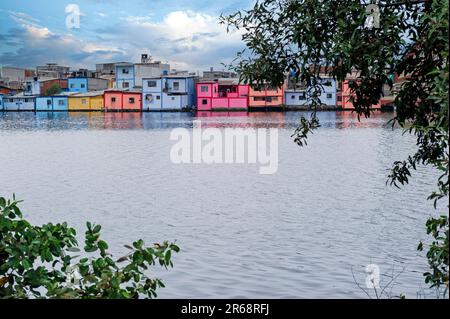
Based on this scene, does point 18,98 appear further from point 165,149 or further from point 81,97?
point 165,149

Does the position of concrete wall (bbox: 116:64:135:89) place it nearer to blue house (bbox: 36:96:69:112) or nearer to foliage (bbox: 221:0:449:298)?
blue house (bbox: 36:96:69:112)

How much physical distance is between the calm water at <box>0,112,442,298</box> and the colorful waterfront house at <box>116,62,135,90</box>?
3898 cm

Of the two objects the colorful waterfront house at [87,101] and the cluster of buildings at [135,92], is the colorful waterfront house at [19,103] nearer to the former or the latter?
the cluster of buildings at [135,92]

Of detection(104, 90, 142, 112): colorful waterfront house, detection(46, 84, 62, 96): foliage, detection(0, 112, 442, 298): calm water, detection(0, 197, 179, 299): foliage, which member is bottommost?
detection(0, 112, 442, 298): calm water

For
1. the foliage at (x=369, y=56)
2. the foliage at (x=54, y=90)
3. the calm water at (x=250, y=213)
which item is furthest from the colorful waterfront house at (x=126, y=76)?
the foliage at (x=369, y=56)

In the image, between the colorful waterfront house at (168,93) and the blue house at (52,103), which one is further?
the blue house at (52,103)

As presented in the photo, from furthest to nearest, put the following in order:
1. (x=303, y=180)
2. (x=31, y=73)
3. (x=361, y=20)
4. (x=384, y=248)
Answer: (x=31, y=73) → (x=303, y=180) → (x=384, y=248) → (x=361, y=20)

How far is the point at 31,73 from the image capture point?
6650 cm

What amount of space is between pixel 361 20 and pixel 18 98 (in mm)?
60845

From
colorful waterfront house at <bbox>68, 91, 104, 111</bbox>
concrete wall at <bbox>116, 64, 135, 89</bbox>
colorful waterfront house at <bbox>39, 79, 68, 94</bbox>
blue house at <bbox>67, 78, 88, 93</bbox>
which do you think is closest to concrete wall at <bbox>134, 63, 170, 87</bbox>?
concrete wall at <bbox>116, 64, 135, 89</bbox>

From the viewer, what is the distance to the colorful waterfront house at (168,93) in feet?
178

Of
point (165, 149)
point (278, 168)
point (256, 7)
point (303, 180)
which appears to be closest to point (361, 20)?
point (256, 7)

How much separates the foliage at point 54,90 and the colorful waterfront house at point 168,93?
816cm

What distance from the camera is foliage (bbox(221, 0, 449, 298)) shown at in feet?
11.2
